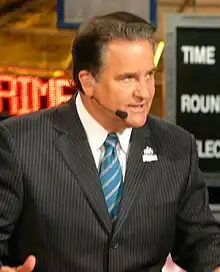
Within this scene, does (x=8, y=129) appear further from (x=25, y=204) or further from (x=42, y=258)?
(x=42, y=258)

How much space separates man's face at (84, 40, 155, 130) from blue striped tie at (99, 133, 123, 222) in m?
0.12

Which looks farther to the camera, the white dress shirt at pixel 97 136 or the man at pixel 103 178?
the white dress shirt at pixel 97 136

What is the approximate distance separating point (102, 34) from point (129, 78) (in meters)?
0.11

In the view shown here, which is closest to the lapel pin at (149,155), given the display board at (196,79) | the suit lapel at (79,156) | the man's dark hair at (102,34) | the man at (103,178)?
the man at (103,178)

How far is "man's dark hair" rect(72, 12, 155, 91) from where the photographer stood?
1627 mm

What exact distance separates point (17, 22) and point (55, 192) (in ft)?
13.5

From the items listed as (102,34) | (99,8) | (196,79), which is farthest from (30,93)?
(102,34)

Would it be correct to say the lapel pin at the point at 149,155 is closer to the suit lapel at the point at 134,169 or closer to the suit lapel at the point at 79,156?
the suit lapel at the point at 134,169

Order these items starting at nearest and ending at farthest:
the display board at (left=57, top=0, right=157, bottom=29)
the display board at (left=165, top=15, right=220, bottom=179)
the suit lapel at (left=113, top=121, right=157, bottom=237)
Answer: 1. the suit lapel at (left=113, top=121, right=157, bottom=237)
2. the display board at (left=165, top=15, right=220, bottom=179)
3. the display board at (left=57, top=0, right=157, bottom=29)

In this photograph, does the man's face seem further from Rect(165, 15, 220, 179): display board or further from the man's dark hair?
Rect(165, 15, 220, 179): display board

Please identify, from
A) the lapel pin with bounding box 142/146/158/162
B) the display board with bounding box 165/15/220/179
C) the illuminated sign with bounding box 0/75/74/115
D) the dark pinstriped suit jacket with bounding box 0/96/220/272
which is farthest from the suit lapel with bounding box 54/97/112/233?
the illuminated sign with bounding box 0/75/74/115

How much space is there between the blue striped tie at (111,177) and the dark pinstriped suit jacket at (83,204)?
0.08 ft

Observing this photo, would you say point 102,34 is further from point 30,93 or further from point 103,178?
point 30,93

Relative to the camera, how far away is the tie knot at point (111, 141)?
175 centimetres
